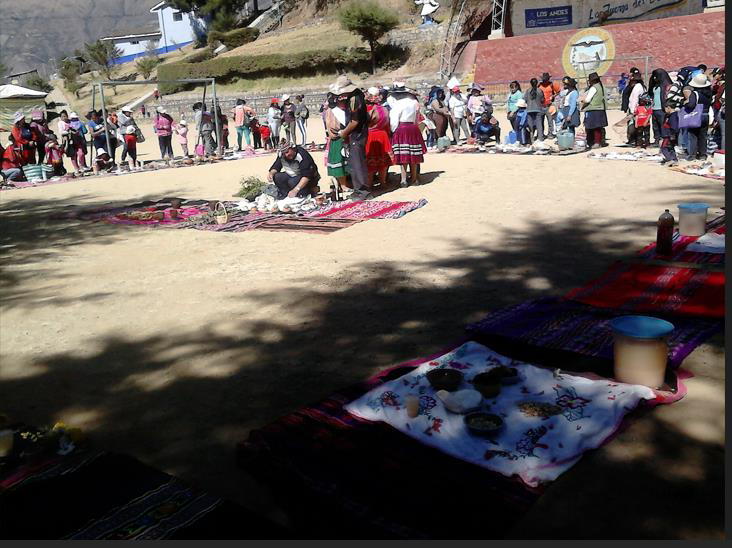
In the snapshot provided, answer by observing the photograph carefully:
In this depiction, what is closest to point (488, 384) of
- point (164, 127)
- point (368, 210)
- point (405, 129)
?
point (368, 210)

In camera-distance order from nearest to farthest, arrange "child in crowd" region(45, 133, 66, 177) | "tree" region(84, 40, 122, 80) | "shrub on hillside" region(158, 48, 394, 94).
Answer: "child in crowd" region(45, 133, 66, 177) → "shrub on hillside" region(158, 48, 394, 94) → "tree" region(84, 40, 122, 80)

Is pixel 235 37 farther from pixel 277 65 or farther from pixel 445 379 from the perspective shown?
pixel 445 379

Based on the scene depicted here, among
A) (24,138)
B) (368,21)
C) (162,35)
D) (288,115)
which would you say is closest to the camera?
(24,138)

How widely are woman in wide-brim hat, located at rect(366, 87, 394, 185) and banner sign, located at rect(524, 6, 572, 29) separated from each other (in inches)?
872

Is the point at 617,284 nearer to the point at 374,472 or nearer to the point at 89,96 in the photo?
the point at 374,472

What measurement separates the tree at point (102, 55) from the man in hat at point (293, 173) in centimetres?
4728

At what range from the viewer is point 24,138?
1541cm

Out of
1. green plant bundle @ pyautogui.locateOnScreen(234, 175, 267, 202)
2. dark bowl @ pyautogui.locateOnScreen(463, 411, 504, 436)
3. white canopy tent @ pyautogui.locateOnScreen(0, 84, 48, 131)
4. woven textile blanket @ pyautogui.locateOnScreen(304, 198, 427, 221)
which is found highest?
white canopy tent @ pyautogui.locateOnScreen(0, 84, 48, 131)

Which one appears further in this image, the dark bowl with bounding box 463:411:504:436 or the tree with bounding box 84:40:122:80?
the tree with bounding box 84:40:122:80

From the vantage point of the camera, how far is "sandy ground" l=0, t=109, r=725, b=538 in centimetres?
281

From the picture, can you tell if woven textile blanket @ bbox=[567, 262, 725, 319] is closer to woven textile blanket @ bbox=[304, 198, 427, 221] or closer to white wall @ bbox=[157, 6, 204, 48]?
woven textile blanket @ bbox=[304, 198, 427, 221]

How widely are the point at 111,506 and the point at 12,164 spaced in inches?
574

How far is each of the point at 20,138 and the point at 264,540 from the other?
15.3m

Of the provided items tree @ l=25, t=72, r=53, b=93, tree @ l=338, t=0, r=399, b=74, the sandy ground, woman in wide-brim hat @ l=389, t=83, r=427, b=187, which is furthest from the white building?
the sandy ground
